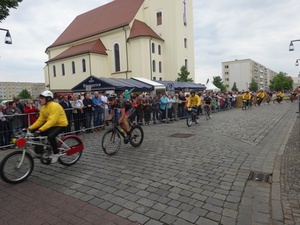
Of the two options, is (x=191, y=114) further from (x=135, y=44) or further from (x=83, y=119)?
(x=135, y=44)

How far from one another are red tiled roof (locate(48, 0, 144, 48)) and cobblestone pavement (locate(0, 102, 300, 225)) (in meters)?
40.1

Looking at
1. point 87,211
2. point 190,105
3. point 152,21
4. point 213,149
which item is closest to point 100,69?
point 152,21

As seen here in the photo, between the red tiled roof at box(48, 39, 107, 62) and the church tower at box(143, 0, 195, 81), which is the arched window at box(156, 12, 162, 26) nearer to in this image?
the church tower at box(143, 0, 195, 81)

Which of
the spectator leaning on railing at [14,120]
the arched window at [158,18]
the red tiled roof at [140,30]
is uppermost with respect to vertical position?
the arched window at [158,18]

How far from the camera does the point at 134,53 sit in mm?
42469

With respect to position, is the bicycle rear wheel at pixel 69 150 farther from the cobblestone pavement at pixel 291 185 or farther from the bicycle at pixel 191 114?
the bicycle at pixel 191 114

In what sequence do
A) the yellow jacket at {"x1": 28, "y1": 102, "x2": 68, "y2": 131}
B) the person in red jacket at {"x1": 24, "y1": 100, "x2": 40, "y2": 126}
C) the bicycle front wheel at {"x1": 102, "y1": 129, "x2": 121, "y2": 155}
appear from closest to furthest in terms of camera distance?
the yellow jacket at {"x1": 28, "y1": 102, "x2": 68, "y2": 131} → the bicycle front wheel at {"x1": 102, "y1": 129, "x2": 121, "y2": 155} → the person in red jacket at {"x1": 24, "y1": 100, "x2": 40, "y2": 126}

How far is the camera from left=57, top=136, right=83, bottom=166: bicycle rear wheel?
226 inches

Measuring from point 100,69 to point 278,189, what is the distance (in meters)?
43.6

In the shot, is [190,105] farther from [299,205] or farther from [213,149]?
[299,205]

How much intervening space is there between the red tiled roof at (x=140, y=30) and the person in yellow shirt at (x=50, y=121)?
124ft

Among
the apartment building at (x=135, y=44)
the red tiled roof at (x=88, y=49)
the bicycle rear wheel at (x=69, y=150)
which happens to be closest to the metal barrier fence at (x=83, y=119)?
the bicycle rear wheel at (x=69, y=150)

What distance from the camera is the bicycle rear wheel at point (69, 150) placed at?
18.9ft

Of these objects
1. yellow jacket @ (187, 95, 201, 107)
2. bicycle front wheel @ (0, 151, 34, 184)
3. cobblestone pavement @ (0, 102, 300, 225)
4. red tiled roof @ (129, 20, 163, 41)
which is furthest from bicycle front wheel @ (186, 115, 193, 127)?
red tiled roof @ (129, 20, 163, 41)
